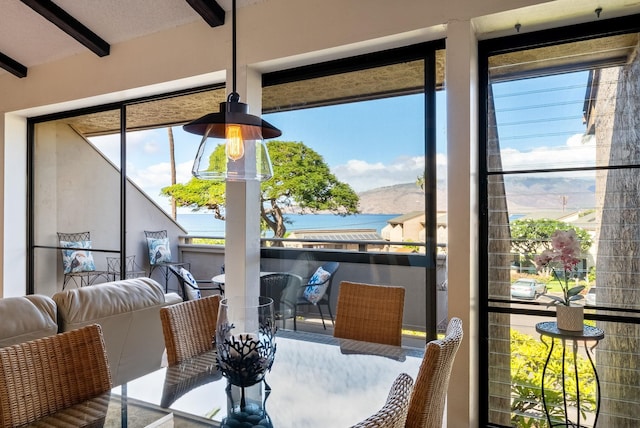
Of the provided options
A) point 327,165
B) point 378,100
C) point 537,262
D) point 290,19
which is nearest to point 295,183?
point 327,165

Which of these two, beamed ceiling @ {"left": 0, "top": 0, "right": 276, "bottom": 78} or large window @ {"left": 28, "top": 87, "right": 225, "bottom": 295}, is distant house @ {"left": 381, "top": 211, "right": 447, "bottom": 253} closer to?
beamed ceiling @ {"left": 0, "top": 0, "right": 276, "bottom": 78}

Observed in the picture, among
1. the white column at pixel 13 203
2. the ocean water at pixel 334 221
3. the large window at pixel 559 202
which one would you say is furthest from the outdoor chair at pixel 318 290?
the white column at pixel 13 203

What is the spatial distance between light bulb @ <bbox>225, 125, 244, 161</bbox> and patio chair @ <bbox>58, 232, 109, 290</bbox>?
337cm

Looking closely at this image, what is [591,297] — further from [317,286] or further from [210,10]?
[210,10]

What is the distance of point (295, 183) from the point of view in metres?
3.05

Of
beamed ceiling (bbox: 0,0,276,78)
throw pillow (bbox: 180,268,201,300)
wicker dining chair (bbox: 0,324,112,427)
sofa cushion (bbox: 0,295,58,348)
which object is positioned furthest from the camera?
throw pillow (bbox: 180,268,201,300)

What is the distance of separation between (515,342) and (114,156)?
3.85 metres

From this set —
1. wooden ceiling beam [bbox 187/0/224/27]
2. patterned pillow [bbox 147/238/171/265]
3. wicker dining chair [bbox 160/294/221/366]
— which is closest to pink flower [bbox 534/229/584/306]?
wicker dining chair [bbox 160/294/221/366]

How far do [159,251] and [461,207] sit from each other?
4032mm

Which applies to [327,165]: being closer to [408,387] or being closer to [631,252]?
[631,252]

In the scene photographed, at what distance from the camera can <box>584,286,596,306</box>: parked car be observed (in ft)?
7.20

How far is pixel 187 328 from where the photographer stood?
1925 mm

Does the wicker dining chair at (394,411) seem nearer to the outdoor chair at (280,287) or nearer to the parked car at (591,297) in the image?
the parked car at (591,297)

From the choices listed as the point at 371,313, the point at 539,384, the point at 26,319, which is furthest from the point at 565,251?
the point at 26,319
